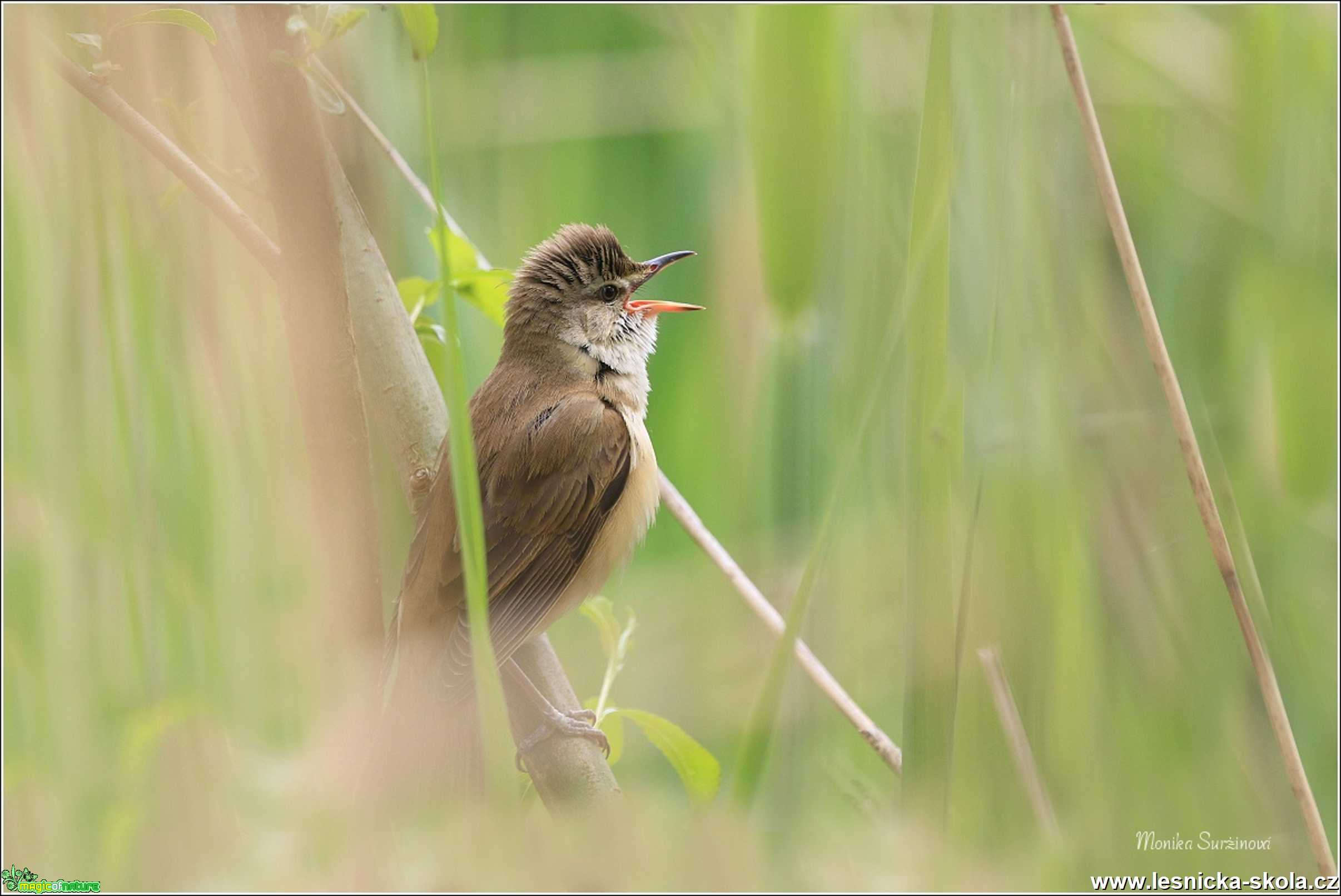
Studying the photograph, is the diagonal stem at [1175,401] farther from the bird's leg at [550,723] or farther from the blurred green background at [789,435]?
the bird's leg at [550,723]

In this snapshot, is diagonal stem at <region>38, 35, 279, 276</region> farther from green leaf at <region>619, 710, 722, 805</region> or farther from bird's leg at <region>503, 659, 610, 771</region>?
green leaf at <region>619, 710, 722, 805</region>

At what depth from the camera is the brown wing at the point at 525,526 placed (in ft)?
7.47

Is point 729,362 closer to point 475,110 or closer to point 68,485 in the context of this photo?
point 475,110

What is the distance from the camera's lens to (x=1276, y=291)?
2340 mm

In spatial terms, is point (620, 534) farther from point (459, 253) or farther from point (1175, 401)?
point (1175, 401)

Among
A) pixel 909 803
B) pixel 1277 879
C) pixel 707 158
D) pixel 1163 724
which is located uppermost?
pixel 707 158

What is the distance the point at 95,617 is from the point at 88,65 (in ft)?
3.19

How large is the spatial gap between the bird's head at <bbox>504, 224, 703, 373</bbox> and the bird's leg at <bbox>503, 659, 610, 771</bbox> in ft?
3.36

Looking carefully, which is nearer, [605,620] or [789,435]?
[789,435]

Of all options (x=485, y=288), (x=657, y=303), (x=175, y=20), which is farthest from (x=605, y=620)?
(x=175, y=20)

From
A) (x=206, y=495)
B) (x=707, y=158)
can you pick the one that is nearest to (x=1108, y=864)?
(x=206, y=495)

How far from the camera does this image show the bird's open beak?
2621mm

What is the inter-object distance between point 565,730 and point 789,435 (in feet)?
2.26

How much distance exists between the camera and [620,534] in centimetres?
263
